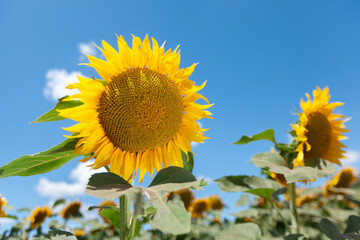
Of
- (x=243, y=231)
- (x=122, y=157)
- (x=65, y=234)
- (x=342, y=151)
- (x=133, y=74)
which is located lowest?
(x=65, y=234)

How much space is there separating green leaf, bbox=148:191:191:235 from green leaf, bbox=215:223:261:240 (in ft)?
3.33

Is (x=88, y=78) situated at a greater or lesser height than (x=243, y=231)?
greater

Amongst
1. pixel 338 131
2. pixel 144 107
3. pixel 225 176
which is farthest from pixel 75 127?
pixel 338 131

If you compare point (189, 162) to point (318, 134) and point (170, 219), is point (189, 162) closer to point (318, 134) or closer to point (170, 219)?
point (170, 219)

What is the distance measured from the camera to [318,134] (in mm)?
2824

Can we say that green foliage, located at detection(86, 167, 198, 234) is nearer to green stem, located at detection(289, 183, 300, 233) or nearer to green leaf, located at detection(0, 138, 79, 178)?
green leaf, located at detection(0, 138, 79, 178)

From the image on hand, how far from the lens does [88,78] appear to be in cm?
153

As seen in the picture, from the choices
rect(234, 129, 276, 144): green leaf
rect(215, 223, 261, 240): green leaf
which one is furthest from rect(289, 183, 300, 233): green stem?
rect(215, 223, 261, 240): green leaf

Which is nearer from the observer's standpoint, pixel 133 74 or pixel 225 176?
pixel 133 74

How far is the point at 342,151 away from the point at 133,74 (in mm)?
2523

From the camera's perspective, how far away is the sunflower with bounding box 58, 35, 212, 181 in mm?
1543

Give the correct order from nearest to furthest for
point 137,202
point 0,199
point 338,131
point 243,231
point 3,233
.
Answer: point 137,202 < point 243,231 < point 3,233 < point 338,131 < point 0,199

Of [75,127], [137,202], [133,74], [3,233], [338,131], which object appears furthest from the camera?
[338,131]

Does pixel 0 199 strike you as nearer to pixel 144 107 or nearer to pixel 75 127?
pixel 75 127
